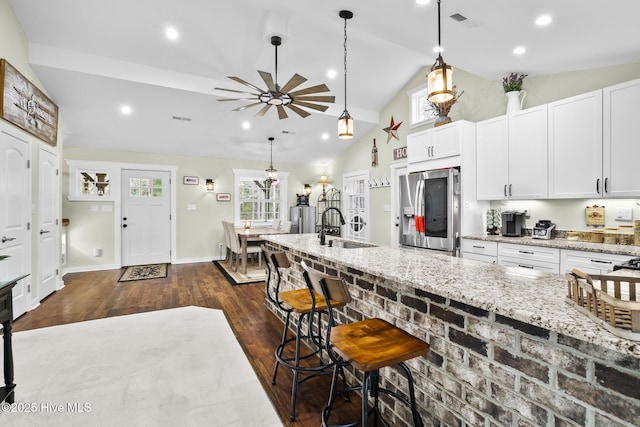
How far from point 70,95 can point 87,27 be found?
1.29 m

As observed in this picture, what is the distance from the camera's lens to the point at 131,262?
21.0ft

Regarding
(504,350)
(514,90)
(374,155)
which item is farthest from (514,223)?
(374,155)

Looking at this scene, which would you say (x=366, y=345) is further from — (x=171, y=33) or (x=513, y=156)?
(x=171, y=33)

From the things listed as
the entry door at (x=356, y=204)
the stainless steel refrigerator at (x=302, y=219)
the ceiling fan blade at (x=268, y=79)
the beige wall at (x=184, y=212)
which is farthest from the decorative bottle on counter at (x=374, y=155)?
the ceiling fan blade at (x=268, y=79)

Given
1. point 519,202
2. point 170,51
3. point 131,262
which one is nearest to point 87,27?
point 170,51

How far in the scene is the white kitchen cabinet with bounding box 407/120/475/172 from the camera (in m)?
3.97

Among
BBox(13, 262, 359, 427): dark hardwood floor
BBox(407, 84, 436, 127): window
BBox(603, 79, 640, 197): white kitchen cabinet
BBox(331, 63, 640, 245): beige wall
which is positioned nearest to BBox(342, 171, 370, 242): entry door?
BBox(331, 63, 640, 245): beige wall

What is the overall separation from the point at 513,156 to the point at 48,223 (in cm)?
604

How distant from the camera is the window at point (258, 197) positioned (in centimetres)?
748

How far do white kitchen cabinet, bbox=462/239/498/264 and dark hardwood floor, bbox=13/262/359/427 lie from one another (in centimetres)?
237

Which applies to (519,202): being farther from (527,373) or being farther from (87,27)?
(87,27)

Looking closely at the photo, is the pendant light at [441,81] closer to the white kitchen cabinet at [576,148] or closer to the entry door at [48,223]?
the white kitchen cabinet at [576,148]

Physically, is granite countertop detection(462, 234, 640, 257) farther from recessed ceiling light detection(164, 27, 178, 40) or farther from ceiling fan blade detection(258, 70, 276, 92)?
recessed ceiling light detection(164, 27, 178, 40)

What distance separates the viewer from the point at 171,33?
3.73 m
